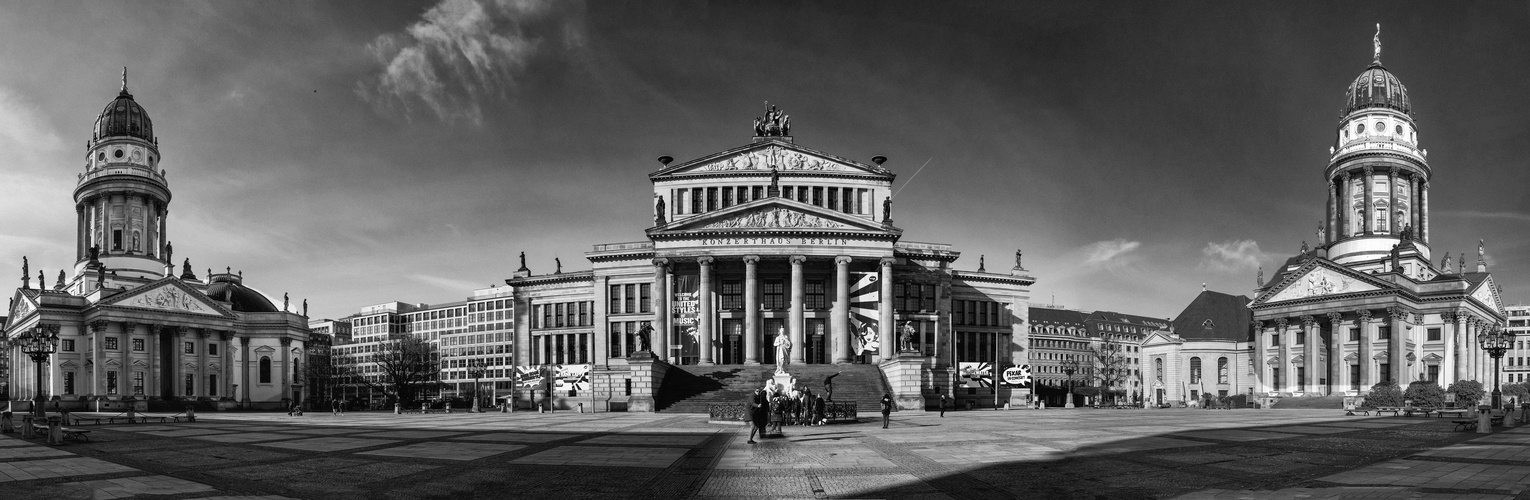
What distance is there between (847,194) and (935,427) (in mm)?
42767

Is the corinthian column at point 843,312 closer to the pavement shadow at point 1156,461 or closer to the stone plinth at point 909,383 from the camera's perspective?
the stone plinth at point 909,383

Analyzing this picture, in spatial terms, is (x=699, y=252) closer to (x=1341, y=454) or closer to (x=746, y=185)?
(x=746, y=185)

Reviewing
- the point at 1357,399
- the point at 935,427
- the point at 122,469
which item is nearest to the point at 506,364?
the point at 1357,399

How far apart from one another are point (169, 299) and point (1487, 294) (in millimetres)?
120905

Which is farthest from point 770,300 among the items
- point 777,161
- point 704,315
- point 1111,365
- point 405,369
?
point 1111,365

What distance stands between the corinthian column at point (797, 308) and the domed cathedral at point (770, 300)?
0.10 metres

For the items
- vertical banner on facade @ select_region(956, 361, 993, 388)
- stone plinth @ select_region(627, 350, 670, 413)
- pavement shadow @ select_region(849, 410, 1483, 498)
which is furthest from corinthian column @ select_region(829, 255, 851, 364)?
pavement shadow @ select_region(849, 410, 1483, 498)

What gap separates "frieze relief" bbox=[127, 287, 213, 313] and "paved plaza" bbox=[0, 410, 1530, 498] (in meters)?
62.6

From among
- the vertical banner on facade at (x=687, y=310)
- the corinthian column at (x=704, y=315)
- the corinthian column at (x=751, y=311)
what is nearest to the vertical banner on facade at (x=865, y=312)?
the corinthian column at (x=751, y=311)

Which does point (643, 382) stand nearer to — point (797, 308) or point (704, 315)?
point (704, 315)

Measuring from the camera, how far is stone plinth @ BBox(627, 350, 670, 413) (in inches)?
2338

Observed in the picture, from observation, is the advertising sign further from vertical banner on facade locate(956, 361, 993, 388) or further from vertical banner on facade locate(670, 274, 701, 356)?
vertical banner on facade locate(670, 274, 701, 356)

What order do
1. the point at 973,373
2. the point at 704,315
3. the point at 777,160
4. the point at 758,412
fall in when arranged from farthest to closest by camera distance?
the point at 777,160
the point at 973,373
the point at 704,315
the point at 758,412

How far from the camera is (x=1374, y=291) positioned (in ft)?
271
